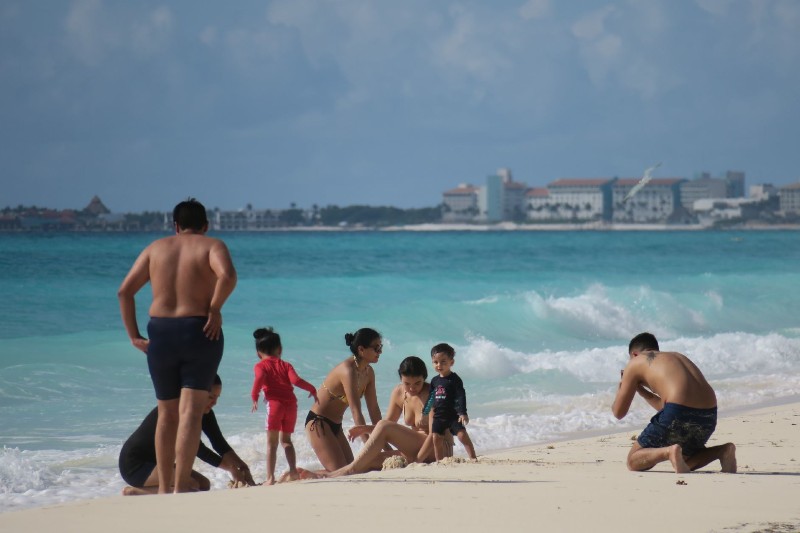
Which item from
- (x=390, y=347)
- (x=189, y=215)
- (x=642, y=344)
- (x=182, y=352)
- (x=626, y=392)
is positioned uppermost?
(x=189, y=215)

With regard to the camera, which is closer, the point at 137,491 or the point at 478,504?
the point at 478,504

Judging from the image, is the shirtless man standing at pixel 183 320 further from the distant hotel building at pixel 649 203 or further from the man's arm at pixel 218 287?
the distant hotel building at pixel 649 203

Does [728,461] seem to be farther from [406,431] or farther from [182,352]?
[182,352]

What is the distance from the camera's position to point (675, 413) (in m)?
6.38

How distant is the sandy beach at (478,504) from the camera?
15.8 feet

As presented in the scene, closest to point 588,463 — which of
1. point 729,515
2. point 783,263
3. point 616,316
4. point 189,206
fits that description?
point 729,515

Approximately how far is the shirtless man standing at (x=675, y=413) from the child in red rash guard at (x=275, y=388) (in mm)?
1928

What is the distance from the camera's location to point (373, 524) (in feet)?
15.7

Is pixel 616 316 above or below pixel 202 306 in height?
below

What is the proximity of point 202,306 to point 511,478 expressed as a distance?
6.64 ft

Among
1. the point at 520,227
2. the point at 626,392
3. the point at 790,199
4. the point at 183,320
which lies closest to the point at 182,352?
the point at 183,320

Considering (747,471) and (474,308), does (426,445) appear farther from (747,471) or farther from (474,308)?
(474,308)

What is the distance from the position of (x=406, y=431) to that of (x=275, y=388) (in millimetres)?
981

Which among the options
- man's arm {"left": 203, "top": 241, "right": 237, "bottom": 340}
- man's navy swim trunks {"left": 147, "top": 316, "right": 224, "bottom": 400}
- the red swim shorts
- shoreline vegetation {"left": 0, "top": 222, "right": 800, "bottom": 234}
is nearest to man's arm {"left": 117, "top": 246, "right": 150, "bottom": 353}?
man's navy swim trunks {"left": 147, "top": 316, "right": 224, "bottom": 400}
